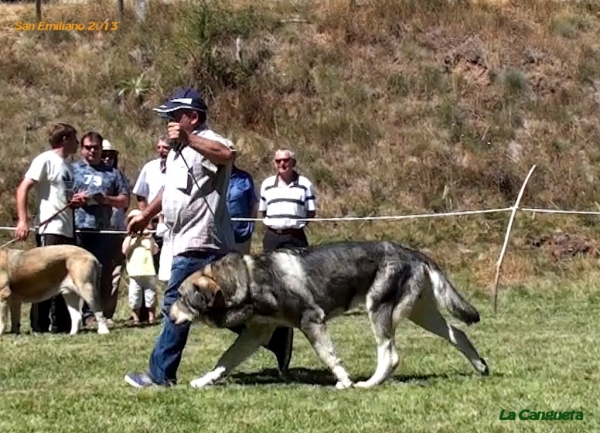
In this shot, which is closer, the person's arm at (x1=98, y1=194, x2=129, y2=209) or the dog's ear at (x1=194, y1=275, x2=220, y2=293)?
the dog's ear at (x1=194, y1=275, x2=220, y2=293)

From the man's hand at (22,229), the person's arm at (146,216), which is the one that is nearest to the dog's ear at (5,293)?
the man's hand at (22,229)

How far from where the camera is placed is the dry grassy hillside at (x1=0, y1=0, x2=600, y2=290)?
16906 mm

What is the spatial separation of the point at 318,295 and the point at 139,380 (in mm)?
1257

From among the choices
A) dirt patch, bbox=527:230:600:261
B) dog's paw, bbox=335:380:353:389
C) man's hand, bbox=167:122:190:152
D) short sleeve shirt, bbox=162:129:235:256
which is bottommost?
dirt patch, bbox=527:230:600:261

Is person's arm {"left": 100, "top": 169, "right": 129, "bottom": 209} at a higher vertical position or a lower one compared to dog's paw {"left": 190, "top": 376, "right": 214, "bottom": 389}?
higher

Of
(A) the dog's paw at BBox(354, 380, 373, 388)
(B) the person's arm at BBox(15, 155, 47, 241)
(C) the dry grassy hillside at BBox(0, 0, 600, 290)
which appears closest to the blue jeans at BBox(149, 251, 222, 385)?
(A) the dog's paw at BBox(354, 380, 373, 388)

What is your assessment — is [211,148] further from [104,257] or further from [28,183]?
[104,257]

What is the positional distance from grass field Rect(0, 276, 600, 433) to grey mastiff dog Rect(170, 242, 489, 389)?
0.25m

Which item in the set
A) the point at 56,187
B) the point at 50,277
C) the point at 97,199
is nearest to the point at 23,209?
the point at 56,187

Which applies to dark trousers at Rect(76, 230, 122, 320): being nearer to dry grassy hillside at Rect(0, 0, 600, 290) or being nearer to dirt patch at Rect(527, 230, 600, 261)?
dry grassy hillside at Rect(0, 0, 600, 290)

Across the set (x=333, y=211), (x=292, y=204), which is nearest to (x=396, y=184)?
(x=333, y=211)

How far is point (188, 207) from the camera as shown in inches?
257

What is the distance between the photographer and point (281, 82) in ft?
62.9

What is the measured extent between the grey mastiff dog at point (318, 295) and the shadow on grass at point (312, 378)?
21cm
